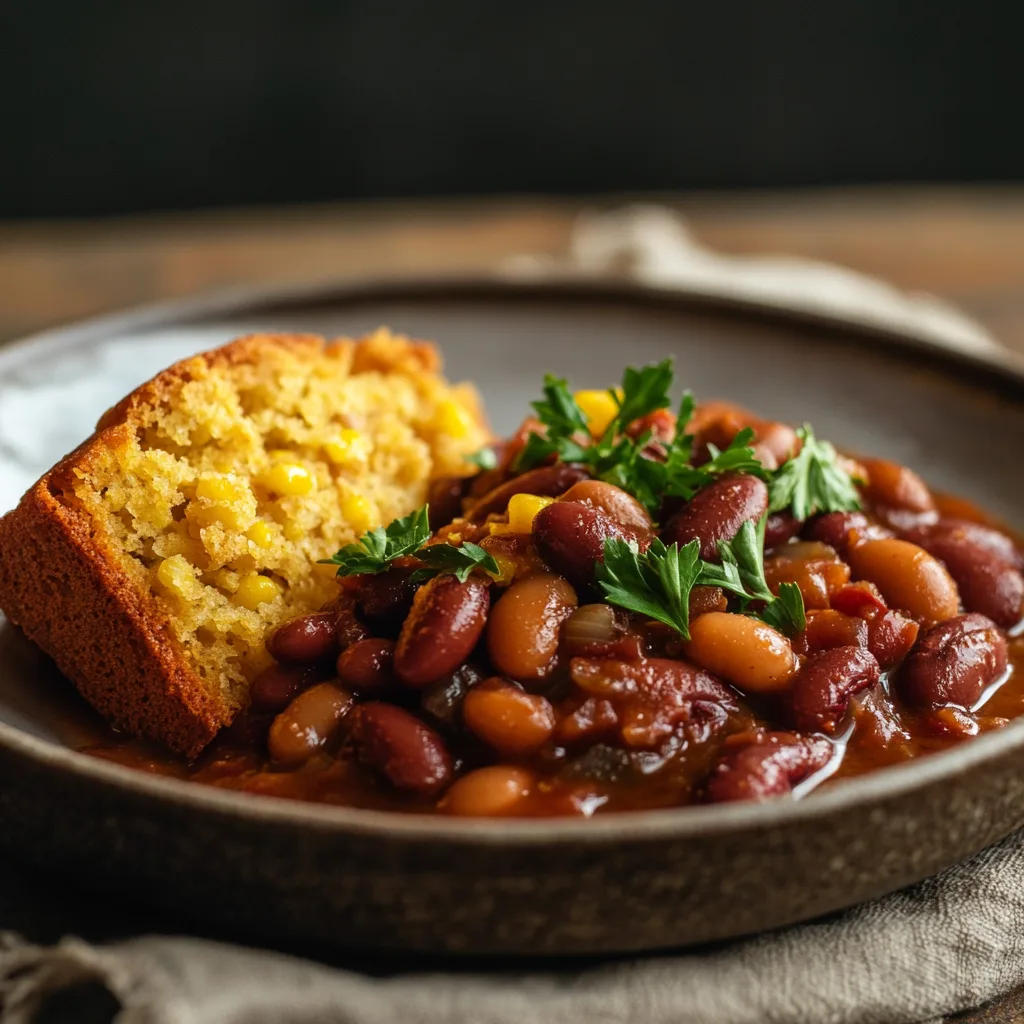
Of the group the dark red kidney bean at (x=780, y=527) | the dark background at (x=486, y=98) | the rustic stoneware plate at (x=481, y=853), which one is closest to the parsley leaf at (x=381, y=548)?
the rustic stoneware plate at (x=481, y=853)

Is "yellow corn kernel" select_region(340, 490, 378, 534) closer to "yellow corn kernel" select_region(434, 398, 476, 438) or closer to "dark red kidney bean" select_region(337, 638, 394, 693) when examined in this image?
"yellow corn kernel" select_region(434, 398, 476, 438)

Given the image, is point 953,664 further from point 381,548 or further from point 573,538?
point 381,548

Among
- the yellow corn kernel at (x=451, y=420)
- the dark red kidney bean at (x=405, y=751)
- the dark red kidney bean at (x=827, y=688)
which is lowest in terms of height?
the dark red kidney bean at (x=405, y=751)

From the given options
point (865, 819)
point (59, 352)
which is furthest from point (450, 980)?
point (59, 352)

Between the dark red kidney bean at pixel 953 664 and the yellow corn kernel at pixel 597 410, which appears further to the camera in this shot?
the yellow corn kernel at pixel 597 410

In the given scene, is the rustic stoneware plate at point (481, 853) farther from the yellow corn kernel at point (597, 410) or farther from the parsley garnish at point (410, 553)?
the yellow corn kernel at point (597, 410)

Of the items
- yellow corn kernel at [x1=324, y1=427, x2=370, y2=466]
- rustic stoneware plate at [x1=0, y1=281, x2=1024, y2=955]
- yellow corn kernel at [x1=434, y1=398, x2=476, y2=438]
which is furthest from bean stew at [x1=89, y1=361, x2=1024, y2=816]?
yellow corn kernel at [x1=434, y1=398, x2=476, y2=438]

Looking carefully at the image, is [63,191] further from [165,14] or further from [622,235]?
[622,235]
